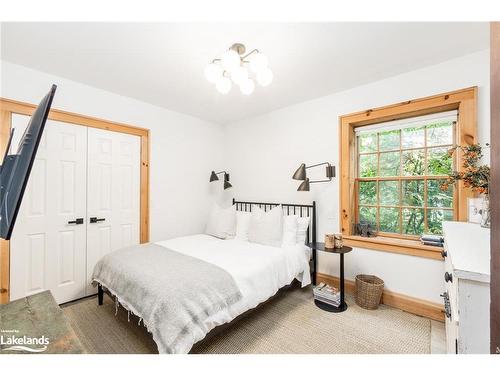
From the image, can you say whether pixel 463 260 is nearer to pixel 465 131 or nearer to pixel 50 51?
pixel 465 131

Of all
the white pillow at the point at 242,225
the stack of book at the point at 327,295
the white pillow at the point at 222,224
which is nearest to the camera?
the stack of book at the point at 327,295

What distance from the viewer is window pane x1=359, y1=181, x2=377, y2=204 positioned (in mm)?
2771

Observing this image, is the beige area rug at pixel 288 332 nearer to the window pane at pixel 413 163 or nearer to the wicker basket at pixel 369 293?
the wicker basket at pixel 369 293

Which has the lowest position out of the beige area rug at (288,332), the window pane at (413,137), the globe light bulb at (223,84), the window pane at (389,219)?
the beige area rug at (288,332)

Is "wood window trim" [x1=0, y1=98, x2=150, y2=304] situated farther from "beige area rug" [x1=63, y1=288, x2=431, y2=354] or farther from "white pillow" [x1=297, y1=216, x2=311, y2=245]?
"white pillow" [x1=297, y1=216, x2=311, y2=245]

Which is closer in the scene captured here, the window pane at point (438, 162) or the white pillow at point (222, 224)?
the window pane at point (438, 162)

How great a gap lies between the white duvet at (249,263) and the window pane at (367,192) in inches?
37.2

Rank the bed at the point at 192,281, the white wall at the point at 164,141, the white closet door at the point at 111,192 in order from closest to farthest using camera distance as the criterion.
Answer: the bed at the point at 192,281 → the white wall at the point at 164,141 → the white closet door at the point at 111,192

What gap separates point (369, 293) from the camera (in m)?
2.38

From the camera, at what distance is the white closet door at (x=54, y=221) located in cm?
225

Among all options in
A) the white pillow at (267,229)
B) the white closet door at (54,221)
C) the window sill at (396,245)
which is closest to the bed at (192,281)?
the white pillow at (267,229)

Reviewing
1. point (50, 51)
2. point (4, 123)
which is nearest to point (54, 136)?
point (4, 123)

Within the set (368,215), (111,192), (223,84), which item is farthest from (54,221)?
(368,215)

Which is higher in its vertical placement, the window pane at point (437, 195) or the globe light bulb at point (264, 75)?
Result: the globe light bulb at point (264, 75)
